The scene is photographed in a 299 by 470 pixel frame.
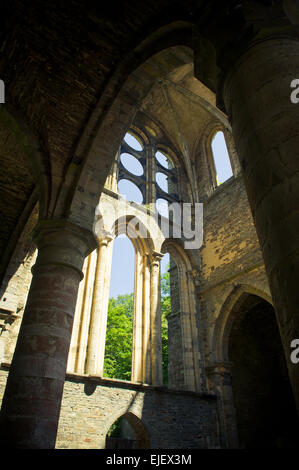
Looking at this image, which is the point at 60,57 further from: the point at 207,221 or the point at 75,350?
the point at 207,221

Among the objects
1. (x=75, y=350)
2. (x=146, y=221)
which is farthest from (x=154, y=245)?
(x=75, y=350)

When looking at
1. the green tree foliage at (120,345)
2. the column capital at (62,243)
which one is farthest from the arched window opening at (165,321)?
the column capital at (62,243)

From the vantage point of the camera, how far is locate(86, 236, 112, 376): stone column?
7785mm

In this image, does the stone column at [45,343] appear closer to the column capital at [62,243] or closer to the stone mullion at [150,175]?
the column capital at [62,243]

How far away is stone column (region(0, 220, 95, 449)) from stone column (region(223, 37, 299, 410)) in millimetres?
2522

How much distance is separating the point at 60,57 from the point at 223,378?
878cm

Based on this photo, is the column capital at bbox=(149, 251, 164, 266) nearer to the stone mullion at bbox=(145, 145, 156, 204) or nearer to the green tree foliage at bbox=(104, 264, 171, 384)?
the stone mullion at bbox=(145, 145, 156, 204)

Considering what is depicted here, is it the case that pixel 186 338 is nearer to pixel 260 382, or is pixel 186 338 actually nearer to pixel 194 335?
pixel 194 335

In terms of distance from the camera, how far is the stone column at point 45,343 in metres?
3.17

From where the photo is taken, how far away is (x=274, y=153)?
187cm

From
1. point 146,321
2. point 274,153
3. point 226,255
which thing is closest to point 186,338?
point 146,321

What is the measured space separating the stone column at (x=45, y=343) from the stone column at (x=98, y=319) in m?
4.17

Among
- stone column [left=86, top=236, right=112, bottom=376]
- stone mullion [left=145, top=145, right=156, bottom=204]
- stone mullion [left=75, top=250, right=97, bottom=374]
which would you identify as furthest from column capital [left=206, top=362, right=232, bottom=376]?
stone mullion [left=145, top=145, right=156, bottom=204]

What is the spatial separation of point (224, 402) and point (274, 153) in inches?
362
